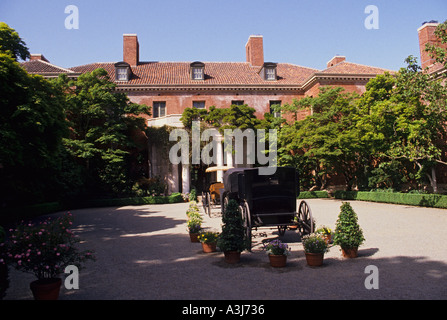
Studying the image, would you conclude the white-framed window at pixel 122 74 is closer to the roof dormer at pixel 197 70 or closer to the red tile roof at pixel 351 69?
the roof dormer at pixel 197 70

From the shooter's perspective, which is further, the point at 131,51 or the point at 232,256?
the point at 131,51

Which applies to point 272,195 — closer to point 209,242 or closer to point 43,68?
point 209,242

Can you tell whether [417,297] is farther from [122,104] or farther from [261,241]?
[122,104]

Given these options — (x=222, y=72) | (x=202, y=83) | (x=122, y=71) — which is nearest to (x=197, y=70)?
(x=202, y=83)

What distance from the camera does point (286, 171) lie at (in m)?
8.20

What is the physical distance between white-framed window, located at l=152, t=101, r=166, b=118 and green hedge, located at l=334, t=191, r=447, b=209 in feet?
61.1

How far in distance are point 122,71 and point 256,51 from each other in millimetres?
15214

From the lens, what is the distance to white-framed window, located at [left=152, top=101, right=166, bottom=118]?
2992 centimetres

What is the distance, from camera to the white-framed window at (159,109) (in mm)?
29922

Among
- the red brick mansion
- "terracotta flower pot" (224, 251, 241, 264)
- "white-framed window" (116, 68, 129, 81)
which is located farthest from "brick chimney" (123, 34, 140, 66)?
"terracotta flower pot" (224, 251, 241, 264)

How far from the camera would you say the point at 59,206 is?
20.2m

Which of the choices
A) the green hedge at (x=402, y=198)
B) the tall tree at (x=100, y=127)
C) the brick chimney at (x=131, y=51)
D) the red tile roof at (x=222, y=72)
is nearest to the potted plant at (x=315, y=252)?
the green hedge at (x=402, y=198)

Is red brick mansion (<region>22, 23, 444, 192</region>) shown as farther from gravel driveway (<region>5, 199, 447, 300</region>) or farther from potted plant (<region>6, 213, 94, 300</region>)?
potted plant (<region>6, 213, 94, 300</region>)
